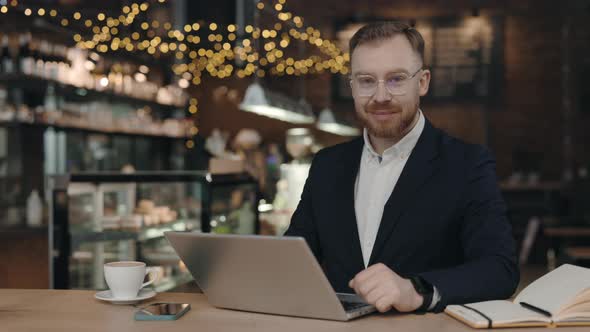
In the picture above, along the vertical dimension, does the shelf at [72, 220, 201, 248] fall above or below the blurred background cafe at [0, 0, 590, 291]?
below

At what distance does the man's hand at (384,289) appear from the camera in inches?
58.8

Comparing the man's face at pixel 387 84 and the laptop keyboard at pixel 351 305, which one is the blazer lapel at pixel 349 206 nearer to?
the man's face at pixel 387 84

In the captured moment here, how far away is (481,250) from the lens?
176 centimetres

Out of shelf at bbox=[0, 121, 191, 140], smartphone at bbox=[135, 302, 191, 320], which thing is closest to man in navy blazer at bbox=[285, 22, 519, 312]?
smartphone at bbox=[135, 302, 191, 320]

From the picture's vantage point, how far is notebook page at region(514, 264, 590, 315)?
4.78 ft

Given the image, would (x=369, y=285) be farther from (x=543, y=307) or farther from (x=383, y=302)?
(x=543, y=307)

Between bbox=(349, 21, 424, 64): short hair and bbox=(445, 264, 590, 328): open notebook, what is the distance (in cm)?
66

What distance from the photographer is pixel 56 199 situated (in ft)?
12.0

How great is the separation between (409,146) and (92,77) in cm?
586

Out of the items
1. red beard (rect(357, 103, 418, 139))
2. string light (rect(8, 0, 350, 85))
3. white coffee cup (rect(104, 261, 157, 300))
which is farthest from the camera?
string light (rect(8, 0, 350, 85))

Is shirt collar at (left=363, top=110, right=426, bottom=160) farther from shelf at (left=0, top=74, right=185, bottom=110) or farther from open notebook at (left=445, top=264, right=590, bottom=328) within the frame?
shelf at (left=0, top=74, right=185, bottom=110)

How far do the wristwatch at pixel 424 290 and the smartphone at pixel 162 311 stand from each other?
0.49 metres

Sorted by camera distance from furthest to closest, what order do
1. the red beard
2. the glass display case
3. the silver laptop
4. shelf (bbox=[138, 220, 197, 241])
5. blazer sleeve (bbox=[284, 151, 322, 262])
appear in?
1. shelf (bbox=[138, 220, 197, 241])
2. the glass display case
3. blazer sleeve (bbox=[284, 151, 322, 262])
4. the red beard
5. the silver laptop

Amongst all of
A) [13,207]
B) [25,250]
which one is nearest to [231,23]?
[13,207]
